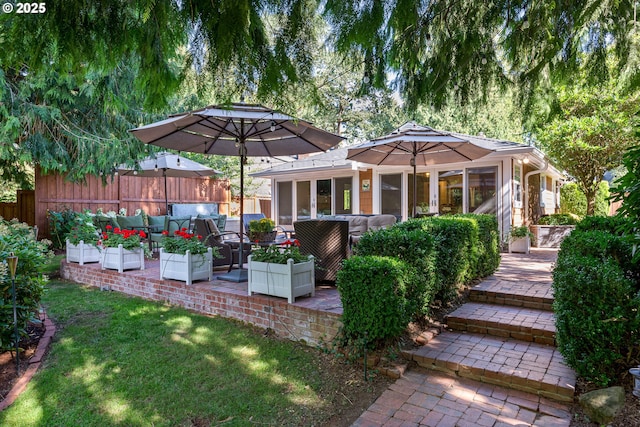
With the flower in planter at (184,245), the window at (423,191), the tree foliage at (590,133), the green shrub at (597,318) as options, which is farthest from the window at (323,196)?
the green shrub at (597,318)

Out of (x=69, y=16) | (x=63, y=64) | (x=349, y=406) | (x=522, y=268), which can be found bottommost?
(x=349, y=406)

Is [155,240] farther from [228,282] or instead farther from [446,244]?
[446,244]

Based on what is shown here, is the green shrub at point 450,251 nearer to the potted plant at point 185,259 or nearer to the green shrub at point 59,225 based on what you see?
the potted plant at point 185,259

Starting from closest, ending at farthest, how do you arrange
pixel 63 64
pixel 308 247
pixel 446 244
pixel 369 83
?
1. pixel 63 64
2. pixel 369 83
3. pixel 446 244
4. pixel 308 247

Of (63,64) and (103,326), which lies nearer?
(63,64)

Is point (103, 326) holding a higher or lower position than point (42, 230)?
lower

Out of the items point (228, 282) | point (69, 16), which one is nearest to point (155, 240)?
point (228, 282)

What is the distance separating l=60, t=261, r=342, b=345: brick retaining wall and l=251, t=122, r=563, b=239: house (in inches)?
163

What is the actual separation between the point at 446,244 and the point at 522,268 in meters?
3.40

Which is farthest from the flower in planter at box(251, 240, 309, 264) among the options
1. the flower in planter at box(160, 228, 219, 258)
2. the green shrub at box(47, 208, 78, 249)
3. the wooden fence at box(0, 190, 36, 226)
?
the wooden fence at box(0, 190, 36, 226)

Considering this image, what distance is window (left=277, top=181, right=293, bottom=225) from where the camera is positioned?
13.8 metres

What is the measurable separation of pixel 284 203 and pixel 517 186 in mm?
7625

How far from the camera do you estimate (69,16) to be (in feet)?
6.49

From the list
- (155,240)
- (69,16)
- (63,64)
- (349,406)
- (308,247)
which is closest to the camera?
(69,16)
